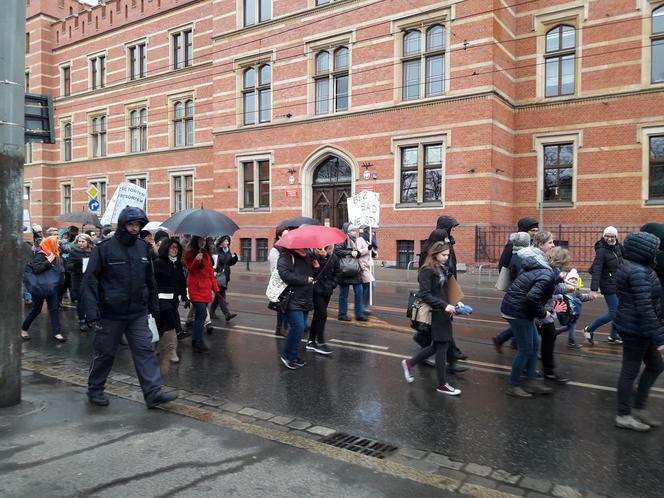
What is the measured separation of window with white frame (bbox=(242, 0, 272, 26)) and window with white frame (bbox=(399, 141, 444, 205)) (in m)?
9.55

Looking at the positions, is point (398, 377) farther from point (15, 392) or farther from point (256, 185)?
point (256, 185)

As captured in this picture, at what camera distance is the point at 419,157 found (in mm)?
20859

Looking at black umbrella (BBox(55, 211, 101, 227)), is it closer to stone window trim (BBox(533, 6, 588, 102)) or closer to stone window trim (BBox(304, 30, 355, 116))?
stone window trim (BBox(304, 30, 355, 116))

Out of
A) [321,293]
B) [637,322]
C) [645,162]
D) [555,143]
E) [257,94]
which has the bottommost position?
[321,293]

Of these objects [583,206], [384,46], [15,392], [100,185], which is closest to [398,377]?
[15,392]

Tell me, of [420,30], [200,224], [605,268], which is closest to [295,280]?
[200,224]

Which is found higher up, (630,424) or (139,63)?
(139,63)

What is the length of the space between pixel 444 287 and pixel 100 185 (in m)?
32.6

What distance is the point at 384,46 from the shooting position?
21406 millimetres

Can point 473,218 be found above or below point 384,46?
below

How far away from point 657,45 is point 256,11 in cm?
1654

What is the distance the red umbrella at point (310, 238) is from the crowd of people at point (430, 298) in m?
0.40

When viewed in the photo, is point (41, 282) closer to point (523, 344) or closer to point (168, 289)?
point (168, 289)

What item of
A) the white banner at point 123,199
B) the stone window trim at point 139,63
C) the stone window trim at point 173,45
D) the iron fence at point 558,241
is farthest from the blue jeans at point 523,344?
the stone window trim at point 139,63
